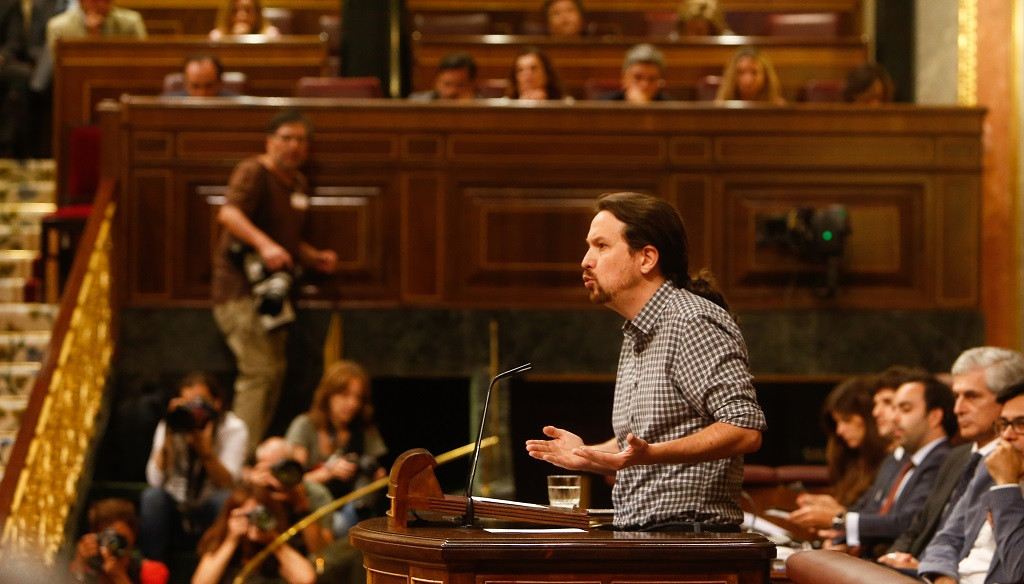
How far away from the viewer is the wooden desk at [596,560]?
2.19 metres

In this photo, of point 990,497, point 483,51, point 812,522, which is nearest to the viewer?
point 990,497

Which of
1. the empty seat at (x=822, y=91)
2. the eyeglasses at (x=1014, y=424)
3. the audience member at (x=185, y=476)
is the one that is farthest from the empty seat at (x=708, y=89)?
the eyeglasses at (x=1014, y=424)

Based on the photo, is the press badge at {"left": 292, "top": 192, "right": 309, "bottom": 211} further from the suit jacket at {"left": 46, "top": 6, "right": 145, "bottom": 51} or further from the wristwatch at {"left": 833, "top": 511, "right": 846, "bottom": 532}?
the wristwatch at {"left": 833, "top": 511, "right": 846, "bottom": 532}

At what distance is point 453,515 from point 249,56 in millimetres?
5992

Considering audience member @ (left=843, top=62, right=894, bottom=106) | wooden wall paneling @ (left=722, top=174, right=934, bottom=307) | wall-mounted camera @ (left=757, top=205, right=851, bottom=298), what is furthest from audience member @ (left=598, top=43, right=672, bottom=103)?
audience member @ (left=843, top=62, right=894, bottom=106)

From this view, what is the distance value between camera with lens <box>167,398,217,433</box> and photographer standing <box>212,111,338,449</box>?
612 millimetres

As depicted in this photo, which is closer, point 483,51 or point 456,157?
point 456,157

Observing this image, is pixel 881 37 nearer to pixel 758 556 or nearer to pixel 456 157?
pixel 456 157

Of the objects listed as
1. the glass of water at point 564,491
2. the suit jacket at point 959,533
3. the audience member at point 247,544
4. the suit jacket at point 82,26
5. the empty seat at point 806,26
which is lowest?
the audience member at point 247,544

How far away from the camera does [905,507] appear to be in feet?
14.1

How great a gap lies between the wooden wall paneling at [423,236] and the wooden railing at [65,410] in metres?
1.35

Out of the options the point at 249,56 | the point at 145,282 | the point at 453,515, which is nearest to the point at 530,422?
the point at 145,282

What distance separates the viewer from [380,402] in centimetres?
726

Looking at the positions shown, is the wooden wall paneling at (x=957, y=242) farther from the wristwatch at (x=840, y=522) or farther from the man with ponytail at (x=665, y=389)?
the man with ponytail at (x=665, y=389)
